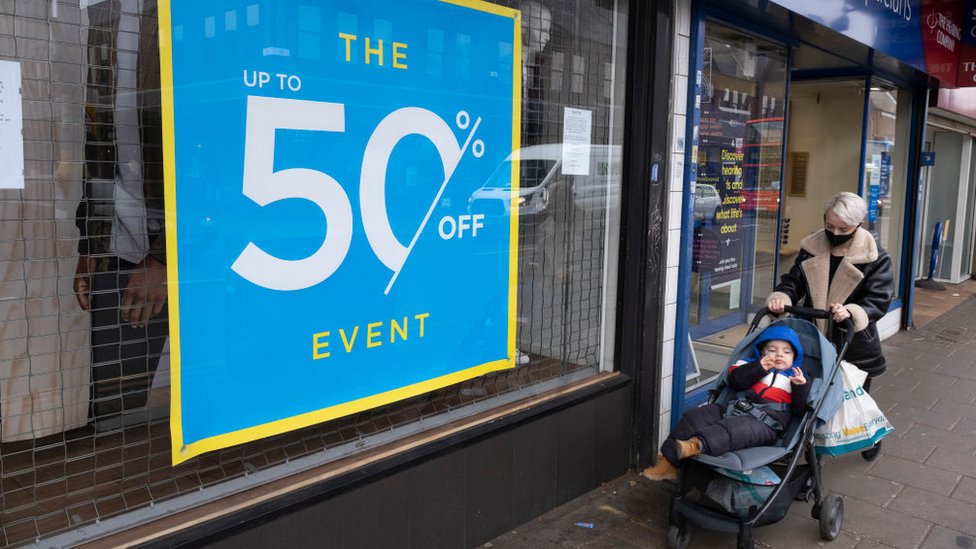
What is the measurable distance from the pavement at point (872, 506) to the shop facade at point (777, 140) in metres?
0.82

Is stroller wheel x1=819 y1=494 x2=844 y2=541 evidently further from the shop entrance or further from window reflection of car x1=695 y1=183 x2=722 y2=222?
window reflection of car x1=695 y1=183 x2=722 y2=222

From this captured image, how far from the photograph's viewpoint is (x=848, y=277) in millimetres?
4227

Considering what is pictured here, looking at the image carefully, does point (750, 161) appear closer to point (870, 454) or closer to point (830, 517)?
point (870, 454)

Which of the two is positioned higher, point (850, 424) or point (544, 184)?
point (544, 184)

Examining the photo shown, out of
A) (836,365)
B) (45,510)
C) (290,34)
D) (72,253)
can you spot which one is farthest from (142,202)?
(836,365)

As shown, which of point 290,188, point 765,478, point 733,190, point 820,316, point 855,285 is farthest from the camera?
point 733,190

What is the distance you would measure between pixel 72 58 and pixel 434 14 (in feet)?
4.49

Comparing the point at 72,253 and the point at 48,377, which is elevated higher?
the point at 72,253

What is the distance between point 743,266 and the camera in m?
5.88

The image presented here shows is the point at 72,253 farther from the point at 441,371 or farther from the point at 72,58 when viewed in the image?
the point at 441,371

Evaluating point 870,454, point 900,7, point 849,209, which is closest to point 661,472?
point 870,454

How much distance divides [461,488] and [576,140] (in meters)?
1.84

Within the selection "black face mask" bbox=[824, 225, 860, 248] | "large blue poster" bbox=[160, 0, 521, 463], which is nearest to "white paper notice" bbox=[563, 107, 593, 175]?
"large blue poster" bbox=[160, 0, 521, 463]

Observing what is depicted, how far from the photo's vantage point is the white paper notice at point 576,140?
12.7ft
